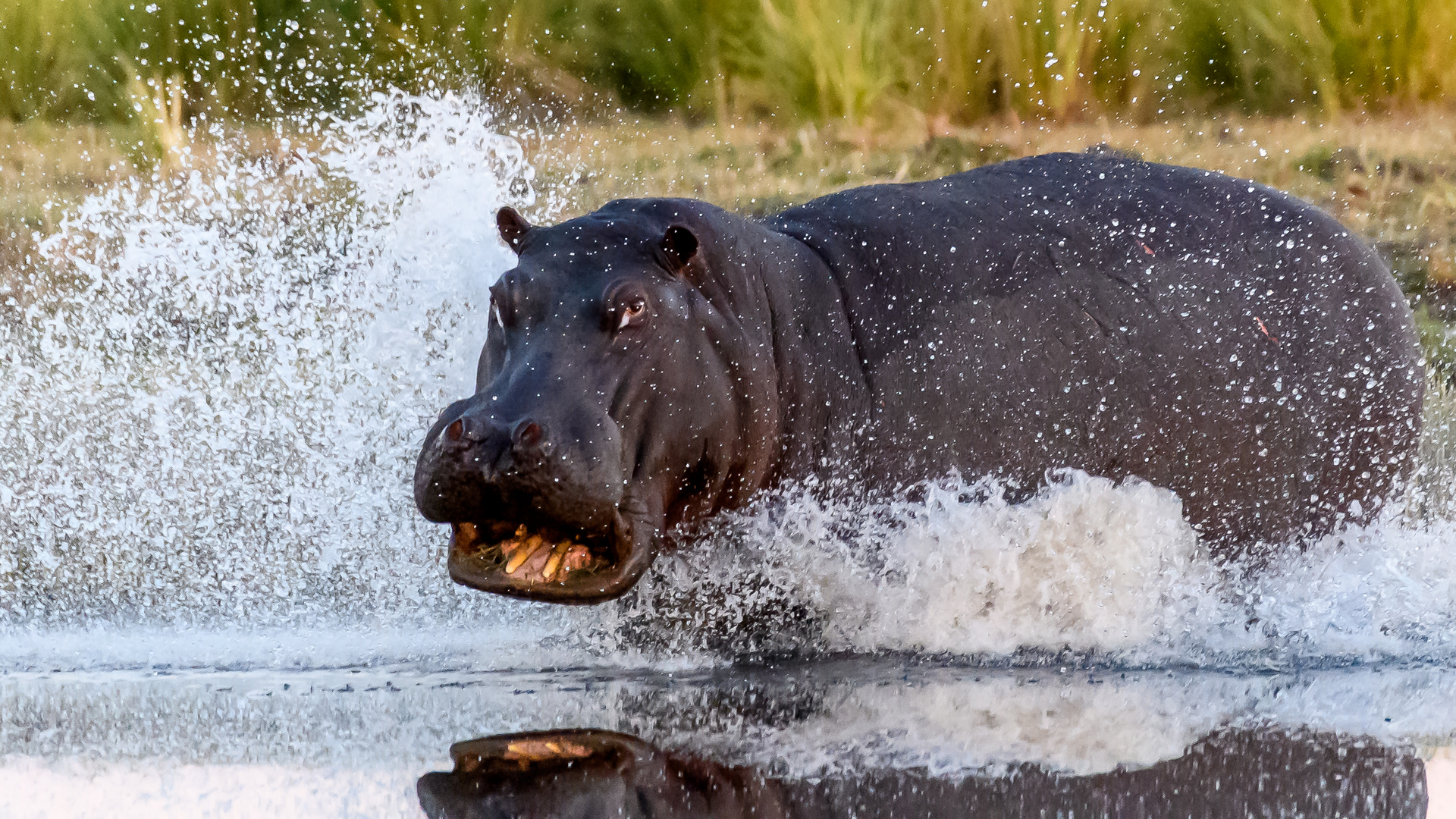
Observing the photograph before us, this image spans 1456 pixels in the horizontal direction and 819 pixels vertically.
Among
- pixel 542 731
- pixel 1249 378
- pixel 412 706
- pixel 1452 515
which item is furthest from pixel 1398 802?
pixel 1452 515

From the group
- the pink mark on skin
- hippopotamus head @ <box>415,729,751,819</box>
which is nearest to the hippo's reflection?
hippopotamus head @ <box>415,729,751,819</box>

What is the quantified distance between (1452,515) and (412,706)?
182 inches

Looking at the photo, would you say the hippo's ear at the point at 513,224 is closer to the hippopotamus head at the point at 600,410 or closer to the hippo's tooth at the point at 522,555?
the hippopotamus head at the point at 600,410

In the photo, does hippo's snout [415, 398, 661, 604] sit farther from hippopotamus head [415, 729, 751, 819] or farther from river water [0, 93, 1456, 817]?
hippopotamus head [415, 729, 751, 819]

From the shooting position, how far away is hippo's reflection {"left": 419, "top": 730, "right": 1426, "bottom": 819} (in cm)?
254

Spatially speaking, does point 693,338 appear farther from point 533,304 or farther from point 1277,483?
point 1277,483

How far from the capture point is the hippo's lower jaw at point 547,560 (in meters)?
3.66

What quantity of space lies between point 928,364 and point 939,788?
2.16 m

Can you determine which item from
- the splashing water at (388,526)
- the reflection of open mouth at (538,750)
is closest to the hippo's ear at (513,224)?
the splashing water at (388,526)

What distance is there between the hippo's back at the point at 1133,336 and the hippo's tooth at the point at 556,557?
46.1 inches

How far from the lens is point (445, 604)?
5.33 meters

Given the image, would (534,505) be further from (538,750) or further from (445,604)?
(445,604)

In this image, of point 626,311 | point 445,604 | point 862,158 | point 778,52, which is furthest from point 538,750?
point 778,52

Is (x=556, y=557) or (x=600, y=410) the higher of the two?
(x=600, y=410)
